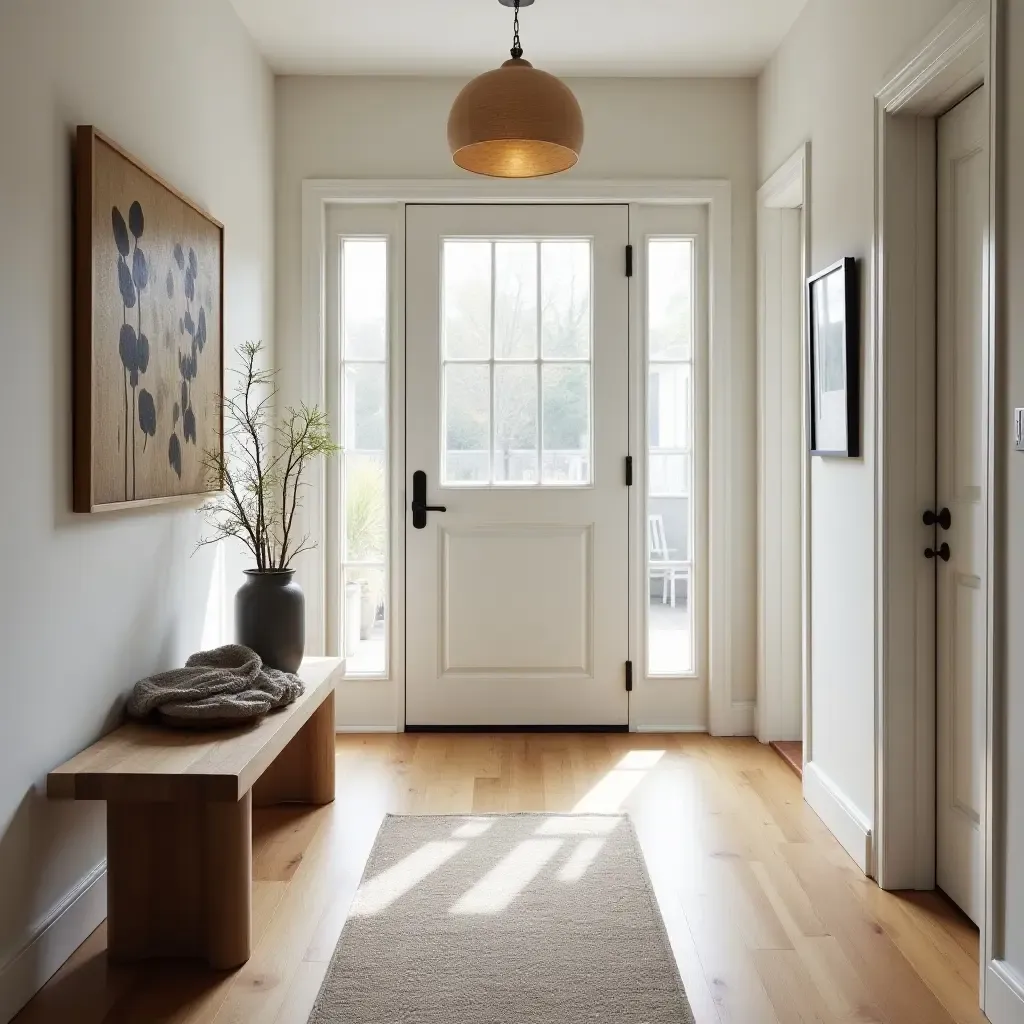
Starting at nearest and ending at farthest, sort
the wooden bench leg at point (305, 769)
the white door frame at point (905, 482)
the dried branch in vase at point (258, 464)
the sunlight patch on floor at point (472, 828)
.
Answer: the white door frame at point (905, 482) < the sunlight patch on floor at point (472, 828) < the dried branch in vase at point (258, 464) < the wooden bench leg at point (305, 769)

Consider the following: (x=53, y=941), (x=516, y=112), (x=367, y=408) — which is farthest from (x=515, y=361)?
(x=53, y=941)

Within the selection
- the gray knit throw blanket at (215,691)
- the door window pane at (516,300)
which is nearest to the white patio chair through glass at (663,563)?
the door window pane at (516,300)

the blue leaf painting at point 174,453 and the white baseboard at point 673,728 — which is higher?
the blue leaf painting at point 174,453

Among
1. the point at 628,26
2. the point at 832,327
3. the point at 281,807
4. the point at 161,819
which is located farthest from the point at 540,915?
the point at 628,26

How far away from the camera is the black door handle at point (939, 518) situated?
8.02 feet

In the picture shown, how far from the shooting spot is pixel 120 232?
230cm

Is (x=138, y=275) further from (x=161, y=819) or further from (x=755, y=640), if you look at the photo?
(x=755, y=640)

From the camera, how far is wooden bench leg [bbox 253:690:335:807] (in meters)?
3.10

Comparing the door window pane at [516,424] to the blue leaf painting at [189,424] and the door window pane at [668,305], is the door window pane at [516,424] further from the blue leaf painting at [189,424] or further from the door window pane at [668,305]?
the blue leaf painting at [189,424]

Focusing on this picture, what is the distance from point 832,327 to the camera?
9.43ft

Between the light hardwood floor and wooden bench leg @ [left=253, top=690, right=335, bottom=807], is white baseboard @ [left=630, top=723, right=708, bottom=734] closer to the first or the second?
the light hardwood floor

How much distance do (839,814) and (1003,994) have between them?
0.98 m

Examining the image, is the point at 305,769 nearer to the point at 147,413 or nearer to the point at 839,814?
the point at 147,413

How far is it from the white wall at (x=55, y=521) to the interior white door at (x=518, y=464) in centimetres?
132
